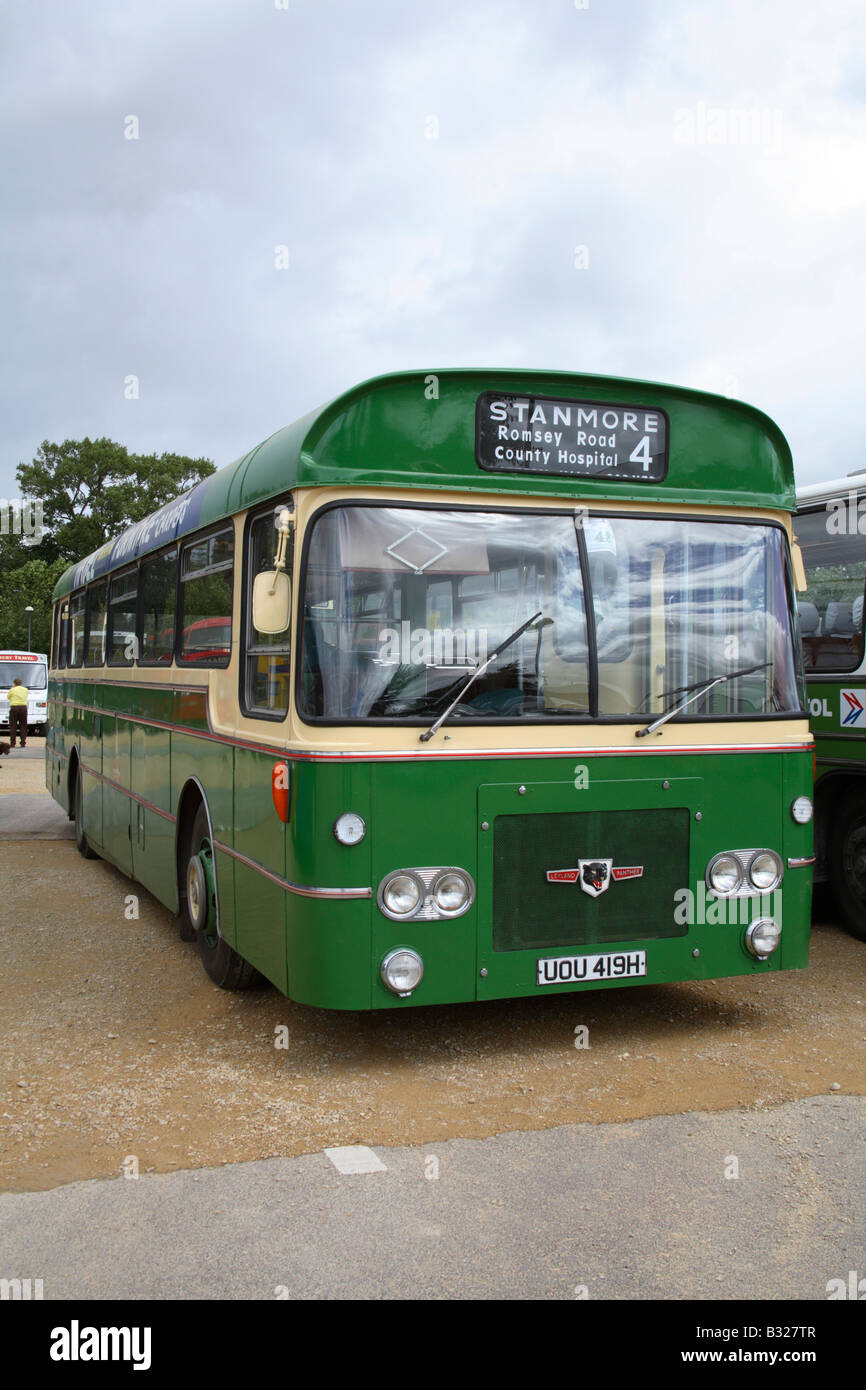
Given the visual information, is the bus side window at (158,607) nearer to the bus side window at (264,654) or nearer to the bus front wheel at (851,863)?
the bus side window at (264,654)

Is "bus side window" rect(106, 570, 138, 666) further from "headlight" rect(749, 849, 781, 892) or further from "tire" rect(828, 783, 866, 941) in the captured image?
"tire" rect(828, 783, 866, 941)

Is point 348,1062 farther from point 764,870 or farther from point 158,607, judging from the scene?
point 158,607

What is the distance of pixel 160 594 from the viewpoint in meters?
8.20

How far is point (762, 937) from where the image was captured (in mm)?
5723

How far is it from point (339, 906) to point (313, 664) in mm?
1007

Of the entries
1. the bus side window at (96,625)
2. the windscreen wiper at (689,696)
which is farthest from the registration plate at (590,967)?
the bus side window at (96,625)

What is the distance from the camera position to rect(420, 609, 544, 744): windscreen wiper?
5109 millimetres

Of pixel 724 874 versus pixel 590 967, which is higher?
pixel 724 874

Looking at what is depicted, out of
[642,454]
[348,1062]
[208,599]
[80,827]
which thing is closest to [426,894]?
[348,1062]

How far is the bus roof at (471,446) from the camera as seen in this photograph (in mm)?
5160

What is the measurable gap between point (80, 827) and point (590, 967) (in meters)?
7.57

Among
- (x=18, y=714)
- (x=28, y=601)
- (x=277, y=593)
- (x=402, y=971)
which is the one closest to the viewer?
(x=402, y=971)

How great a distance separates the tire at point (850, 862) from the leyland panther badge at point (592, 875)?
11.2 feet
